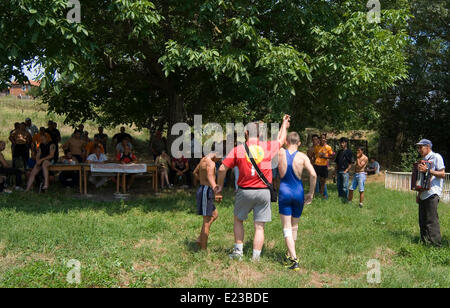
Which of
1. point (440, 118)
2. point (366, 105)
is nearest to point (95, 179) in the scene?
point (366, 105)

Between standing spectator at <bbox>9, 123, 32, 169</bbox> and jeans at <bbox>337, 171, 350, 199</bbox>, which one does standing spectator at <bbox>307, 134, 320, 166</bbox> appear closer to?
jeans at <bbox>337, 171, 350, 199</bbox>

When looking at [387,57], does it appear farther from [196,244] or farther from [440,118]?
[440,118]

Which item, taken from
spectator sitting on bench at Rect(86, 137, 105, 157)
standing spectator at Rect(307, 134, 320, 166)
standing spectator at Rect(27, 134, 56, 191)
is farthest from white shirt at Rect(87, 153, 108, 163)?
standing spectator at Rect(307, 134, 320, 166)

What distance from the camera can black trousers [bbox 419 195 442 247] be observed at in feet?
22.7

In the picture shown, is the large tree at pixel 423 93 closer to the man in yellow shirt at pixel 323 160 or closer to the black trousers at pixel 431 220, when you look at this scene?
the man in yellow shirt at pixel 323 160

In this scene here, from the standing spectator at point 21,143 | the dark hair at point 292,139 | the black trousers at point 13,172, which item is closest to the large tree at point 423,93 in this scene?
the dark hair at point 292,139

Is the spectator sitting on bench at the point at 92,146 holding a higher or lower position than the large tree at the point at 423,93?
lower

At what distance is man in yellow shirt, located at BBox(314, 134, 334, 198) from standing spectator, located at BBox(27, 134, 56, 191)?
7382mm

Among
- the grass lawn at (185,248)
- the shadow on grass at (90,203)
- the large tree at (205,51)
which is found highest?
the large tree at (205,51)

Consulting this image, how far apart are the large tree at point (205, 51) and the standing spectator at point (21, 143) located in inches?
62.6

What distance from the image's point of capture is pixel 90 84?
48.6 feet

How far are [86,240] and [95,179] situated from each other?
19.3ft

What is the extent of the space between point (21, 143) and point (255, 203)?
9.79 metres

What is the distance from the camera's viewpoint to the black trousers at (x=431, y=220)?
6.93 metres
